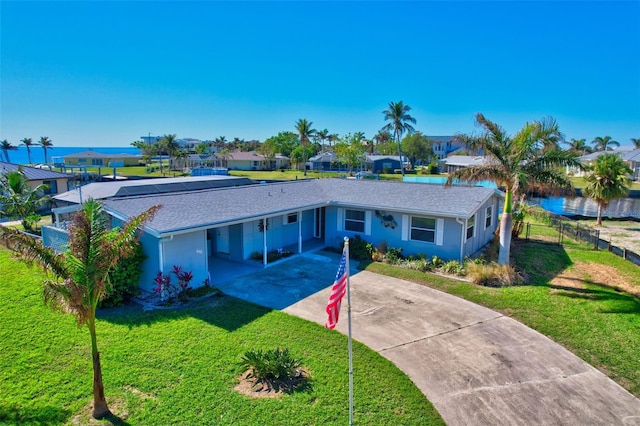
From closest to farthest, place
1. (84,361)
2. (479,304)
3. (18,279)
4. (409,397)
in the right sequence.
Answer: (409,397) → (84,361) → (479,304) → (18,279)

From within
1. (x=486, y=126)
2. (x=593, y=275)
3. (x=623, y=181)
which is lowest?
(x=593, y=275)

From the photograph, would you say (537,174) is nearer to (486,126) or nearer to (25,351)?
(486,126)

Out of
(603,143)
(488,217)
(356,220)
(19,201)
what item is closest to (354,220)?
(356,220)

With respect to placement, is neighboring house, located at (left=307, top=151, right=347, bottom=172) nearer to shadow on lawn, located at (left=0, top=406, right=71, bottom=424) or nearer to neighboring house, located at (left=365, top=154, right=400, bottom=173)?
neighboring house, located at (left=365, top=154, right=400, bottom=173)

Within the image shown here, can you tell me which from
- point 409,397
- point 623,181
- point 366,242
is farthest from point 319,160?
point 409,397

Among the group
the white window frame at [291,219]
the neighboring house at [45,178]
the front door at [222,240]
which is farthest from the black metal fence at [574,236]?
the neighboring house at [45,178]

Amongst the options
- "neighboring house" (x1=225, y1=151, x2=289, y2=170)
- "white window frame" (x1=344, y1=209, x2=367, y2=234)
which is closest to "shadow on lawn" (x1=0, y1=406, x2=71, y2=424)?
"white window frame" (x1=344, y1=209, x2=367, y2=234)

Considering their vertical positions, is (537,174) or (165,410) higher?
(537,174)
